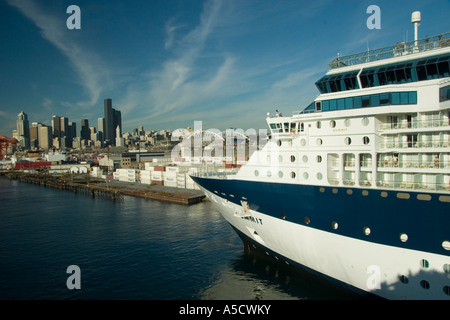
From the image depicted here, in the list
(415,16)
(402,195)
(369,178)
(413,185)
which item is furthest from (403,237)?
(415,16)

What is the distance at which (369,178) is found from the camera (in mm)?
12562

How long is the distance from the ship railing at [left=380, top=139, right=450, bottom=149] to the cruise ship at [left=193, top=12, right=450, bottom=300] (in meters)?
0.04

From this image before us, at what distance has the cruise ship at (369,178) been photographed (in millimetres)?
10867

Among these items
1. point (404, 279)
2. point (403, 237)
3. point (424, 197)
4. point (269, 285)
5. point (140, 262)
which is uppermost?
point (424, 197)

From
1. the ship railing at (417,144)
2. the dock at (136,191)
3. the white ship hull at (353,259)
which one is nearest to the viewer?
the white ship hull at (353,259)

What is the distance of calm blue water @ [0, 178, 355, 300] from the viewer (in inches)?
633

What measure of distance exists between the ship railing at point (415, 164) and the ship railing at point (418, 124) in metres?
1.41

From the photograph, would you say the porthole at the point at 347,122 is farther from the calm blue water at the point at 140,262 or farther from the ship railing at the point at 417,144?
the calm blue water at the point at 140,262

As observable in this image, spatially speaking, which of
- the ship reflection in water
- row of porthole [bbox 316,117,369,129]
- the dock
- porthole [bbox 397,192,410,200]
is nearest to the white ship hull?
the ship reflection in water

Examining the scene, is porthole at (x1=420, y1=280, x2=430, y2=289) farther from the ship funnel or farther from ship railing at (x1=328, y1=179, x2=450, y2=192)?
the ship funnel

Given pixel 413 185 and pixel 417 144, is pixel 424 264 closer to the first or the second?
pixel 413 185

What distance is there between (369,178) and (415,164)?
5.84 ft

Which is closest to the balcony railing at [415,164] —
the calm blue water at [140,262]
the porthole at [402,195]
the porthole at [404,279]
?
the porthole at [402,195]

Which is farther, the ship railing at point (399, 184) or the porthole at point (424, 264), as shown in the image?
the ship railing at point (399, 184)
